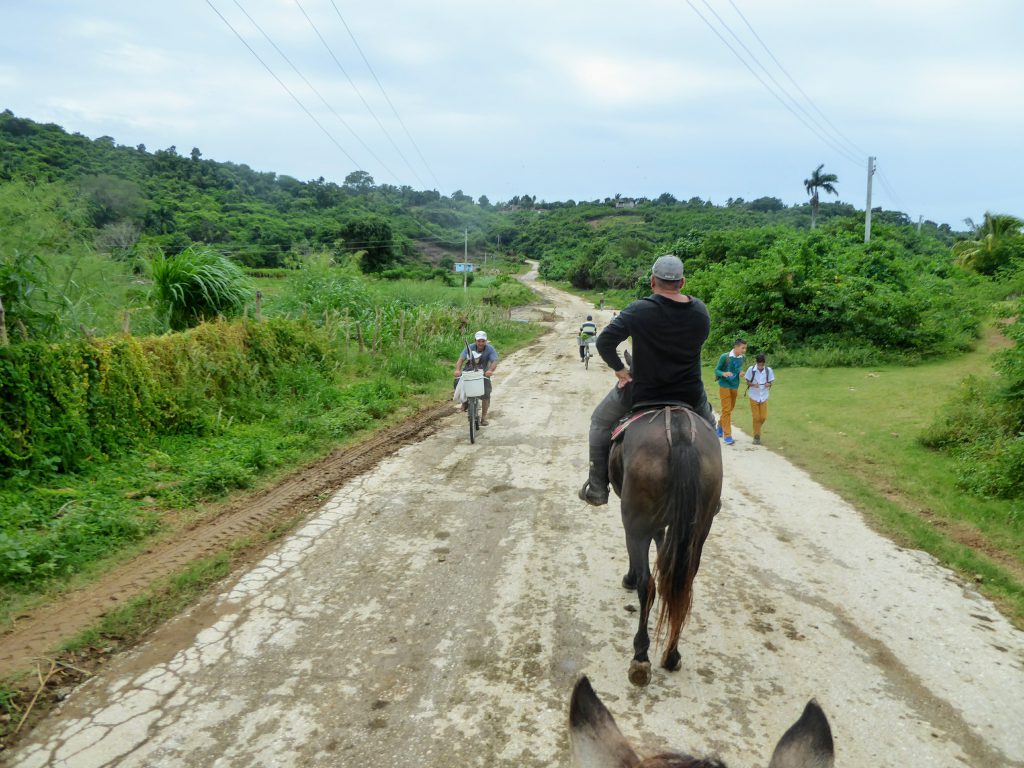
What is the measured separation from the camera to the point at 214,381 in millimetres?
9688

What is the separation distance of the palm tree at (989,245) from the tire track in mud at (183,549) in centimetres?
3155

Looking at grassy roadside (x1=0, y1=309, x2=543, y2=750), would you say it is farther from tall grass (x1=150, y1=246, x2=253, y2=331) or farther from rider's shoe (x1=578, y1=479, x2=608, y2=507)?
rider's shoe (x1=578, y1=479, x2=608, y2=507)

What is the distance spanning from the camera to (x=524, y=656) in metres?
3.98

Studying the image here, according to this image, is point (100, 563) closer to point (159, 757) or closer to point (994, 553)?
point (159, 757)

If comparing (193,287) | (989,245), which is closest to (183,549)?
(193,287)

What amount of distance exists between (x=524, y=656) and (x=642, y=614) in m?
0.81

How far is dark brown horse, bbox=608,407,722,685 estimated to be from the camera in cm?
369

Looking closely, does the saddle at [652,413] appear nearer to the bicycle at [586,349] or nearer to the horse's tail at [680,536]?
the horse's tail at [680,536]

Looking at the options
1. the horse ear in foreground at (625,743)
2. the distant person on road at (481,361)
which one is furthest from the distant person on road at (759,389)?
the horse ear in foreground at (625,743)

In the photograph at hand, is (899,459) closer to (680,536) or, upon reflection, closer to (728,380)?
(728,380)

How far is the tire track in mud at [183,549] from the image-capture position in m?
4.09

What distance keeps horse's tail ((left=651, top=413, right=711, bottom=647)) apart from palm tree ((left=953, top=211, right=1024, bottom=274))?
106 feet

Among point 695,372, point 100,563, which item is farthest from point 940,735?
point 100,563

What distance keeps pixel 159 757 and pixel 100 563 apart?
8.81ft
